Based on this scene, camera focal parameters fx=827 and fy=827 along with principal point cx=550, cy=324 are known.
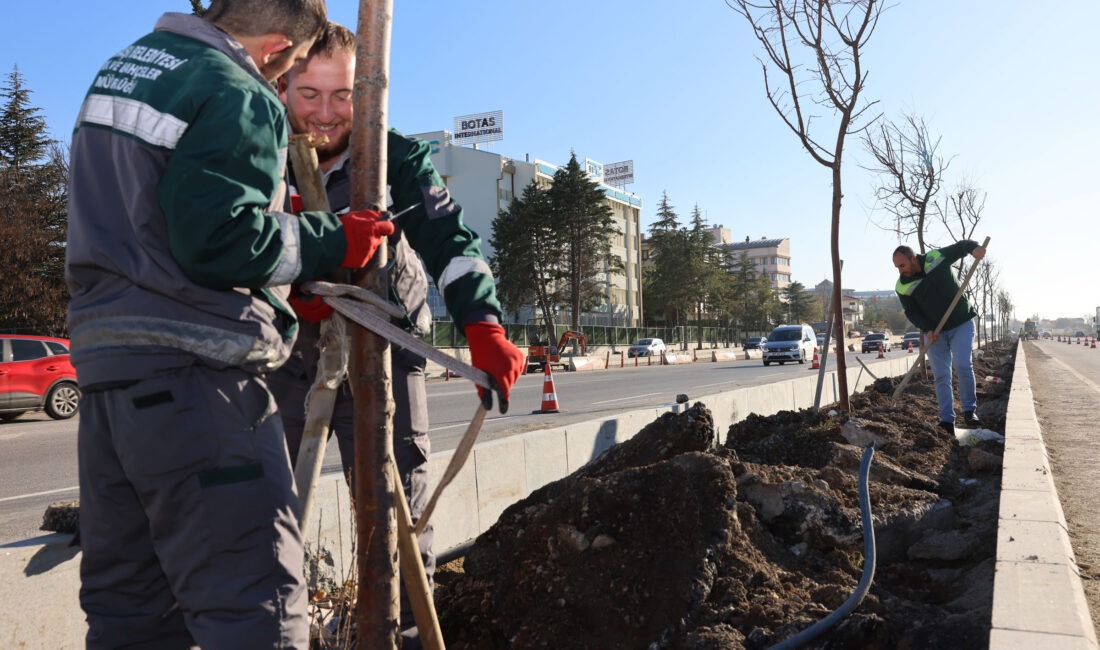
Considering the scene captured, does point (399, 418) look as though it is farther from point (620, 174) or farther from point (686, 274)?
point (620, 174)

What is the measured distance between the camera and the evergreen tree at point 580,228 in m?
49.9

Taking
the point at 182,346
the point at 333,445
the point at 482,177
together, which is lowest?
the point at 333,445

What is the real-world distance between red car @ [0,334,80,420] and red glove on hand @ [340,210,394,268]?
13.1 m

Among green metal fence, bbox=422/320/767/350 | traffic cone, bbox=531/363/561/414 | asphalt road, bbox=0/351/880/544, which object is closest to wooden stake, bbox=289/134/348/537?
asphalt road, bbox=0/351/880/544

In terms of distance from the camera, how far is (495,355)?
6.25 ft

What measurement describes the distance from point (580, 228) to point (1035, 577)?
4880 cm

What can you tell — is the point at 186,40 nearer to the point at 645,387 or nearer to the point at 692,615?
the point at 692,615

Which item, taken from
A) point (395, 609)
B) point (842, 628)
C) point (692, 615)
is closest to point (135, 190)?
point (395, 609)

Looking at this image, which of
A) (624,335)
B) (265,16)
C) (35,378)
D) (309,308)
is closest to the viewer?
(265,16)

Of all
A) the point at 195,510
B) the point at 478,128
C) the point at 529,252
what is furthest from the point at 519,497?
the point at 478,128

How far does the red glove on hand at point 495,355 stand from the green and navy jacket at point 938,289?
22.1 ft

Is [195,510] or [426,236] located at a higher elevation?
[426,236]

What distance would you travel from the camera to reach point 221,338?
1.52 m

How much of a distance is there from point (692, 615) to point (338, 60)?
198 centimetres
